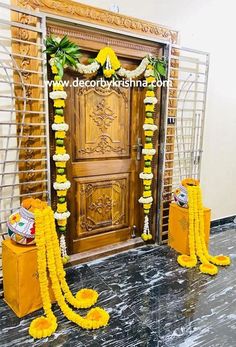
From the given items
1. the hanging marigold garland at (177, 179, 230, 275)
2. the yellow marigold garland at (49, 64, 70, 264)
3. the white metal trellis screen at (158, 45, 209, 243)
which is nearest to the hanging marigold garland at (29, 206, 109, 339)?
the yellow marigold garland at (49, 64, 70, 264)

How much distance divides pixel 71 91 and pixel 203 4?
192cm

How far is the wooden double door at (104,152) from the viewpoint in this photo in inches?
101

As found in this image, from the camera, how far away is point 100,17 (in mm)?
2381

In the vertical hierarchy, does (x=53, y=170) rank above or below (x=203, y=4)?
below

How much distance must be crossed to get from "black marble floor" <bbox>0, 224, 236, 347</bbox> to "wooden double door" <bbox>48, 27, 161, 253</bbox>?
366 millimetres

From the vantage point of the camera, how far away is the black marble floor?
5.84ft

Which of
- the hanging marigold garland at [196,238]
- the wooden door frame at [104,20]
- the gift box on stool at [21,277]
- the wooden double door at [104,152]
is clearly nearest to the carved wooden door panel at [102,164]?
the wooden double door at [104,152]

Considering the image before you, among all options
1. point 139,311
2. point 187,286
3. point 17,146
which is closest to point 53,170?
point 17,146

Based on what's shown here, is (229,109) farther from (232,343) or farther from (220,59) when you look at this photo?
(232,343)

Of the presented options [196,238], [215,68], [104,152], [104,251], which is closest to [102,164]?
[104,152]

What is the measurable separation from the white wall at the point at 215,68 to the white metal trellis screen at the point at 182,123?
0.19 m

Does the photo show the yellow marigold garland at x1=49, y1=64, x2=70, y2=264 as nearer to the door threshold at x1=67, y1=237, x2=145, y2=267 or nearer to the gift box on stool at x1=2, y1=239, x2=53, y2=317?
the door threshold at x1=67, y1=237, x2=145, y2=267

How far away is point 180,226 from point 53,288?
1.50 m

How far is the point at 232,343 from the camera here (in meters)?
1.77
